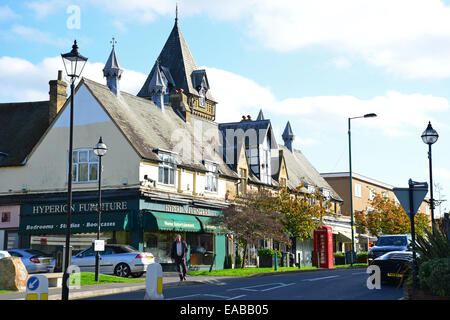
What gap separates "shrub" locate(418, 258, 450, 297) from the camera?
46.8 feet

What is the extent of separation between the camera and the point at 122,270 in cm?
2766

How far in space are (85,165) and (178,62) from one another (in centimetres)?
3626

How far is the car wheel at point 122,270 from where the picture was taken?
27.5 m

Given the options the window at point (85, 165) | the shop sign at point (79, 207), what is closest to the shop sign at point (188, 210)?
the shop sign at point (79, 207)

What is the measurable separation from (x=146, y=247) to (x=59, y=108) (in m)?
12.0

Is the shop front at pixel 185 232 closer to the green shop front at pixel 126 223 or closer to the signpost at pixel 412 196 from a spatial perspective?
the green shop front at pixel 126 223

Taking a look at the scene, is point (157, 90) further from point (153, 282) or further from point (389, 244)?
point (153, 282)

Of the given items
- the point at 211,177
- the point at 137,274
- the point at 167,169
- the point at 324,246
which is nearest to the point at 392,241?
the point at 324,246

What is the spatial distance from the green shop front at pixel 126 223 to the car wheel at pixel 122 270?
18.9ft

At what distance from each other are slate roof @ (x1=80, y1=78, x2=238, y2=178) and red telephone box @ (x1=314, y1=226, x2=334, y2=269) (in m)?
7.07

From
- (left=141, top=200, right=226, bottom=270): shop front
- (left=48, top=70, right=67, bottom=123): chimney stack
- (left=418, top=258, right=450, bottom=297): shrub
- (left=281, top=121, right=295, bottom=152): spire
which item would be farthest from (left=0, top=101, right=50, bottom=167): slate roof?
(left=418, top=258, right=450, bottom=297): shrub
